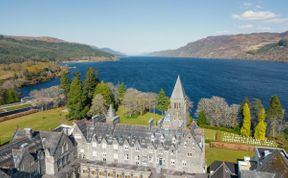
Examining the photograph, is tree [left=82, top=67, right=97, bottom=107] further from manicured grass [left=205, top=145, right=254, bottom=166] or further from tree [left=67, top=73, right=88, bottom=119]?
manicured grass [left=205, top=145, right=254, bottom=166]

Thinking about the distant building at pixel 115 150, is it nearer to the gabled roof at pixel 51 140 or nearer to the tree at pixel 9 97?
the gabled roof at pixel 51 140

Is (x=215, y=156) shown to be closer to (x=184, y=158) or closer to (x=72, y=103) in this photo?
(x=184, y=158)

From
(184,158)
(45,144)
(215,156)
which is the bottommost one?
(215,156)

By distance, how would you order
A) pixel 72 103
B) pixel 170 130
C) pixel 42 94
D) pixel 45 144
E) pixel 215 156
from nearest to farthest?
pixel 45 144, pixel 170 130, pixel 215 156, pixel 72 103, pixel 42 94

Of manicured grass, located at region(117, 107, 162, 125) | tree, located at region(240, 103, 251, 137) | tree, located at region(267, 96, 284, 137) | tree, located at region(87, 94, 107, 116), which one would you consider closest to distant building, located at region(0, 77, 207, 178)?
tree, located at region(240, 103, 251, 137)

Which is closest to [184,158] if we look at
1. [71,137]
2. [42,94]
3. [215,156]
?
[215,156]

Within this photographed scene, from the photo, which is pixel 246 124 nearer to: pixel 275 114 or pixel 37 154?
pixel 275 114

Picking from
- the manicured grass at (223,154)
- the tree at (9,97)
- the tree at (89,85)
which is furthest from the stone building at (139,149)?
the tree at (9,97)
